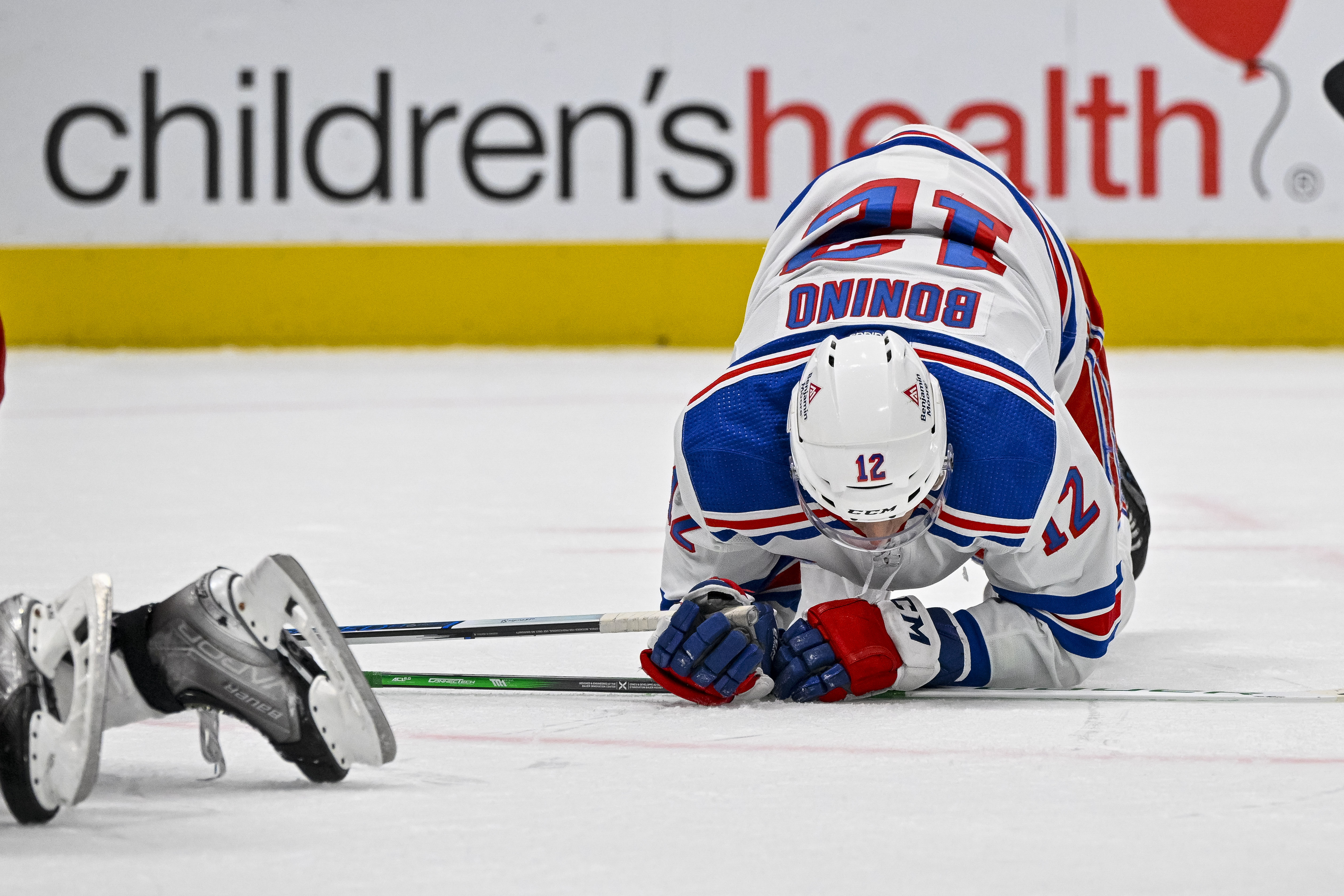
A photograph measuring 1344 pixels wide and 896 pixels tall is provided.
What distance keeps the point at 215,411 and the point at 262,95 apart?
100 inches

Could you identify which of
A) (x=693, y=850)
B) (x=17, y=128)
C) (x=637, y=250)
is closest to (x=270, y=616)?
(x=693, y=850)

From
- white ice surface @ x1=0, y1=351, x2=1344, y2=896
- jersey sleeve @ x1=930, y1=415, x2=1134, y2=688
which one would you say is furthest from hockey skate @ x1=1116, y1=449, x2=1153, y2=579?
jersey sleeve @ x1=930, y1=415, x2=1134, y2=688

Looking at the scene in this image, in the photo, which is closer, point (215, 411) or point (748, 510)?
point (748, 510)

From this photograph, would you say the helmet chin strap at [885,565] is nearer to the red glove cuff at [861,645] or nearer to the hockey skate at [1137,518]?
the red glove cuff at [861,645]

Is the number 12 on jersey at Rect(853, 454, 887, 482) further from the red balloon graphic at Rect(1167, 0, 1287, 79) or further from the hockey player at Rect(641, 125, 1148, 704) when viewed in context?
the red balloon graphic at Rect(1167, 0, 1287, 79)

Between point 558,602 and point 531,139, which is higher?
point 531,139

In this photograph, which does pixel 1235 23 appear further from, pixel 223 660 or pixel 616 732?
pixel 223 660

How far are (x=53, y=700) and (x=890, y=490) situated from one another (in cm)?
102

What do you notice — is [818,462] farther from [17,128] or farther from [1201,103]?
[17,128]

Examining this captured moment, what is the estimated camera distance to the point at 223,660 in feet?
6.64

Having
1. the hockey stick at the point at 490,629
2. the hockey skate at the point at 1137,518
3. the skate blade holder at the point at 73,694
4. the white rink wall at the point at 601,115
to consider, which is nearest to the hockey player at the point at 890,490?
the hockey stick at the point at 490,629

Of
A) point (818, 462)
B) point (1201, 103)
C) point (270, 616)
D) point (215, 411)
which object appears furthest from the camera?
point (1201, 103)

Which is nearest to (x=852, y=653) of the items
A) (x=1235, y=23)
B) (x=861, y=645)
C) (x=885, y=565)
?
(x=861, y=645)

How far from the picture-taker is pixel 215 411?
6.44m
